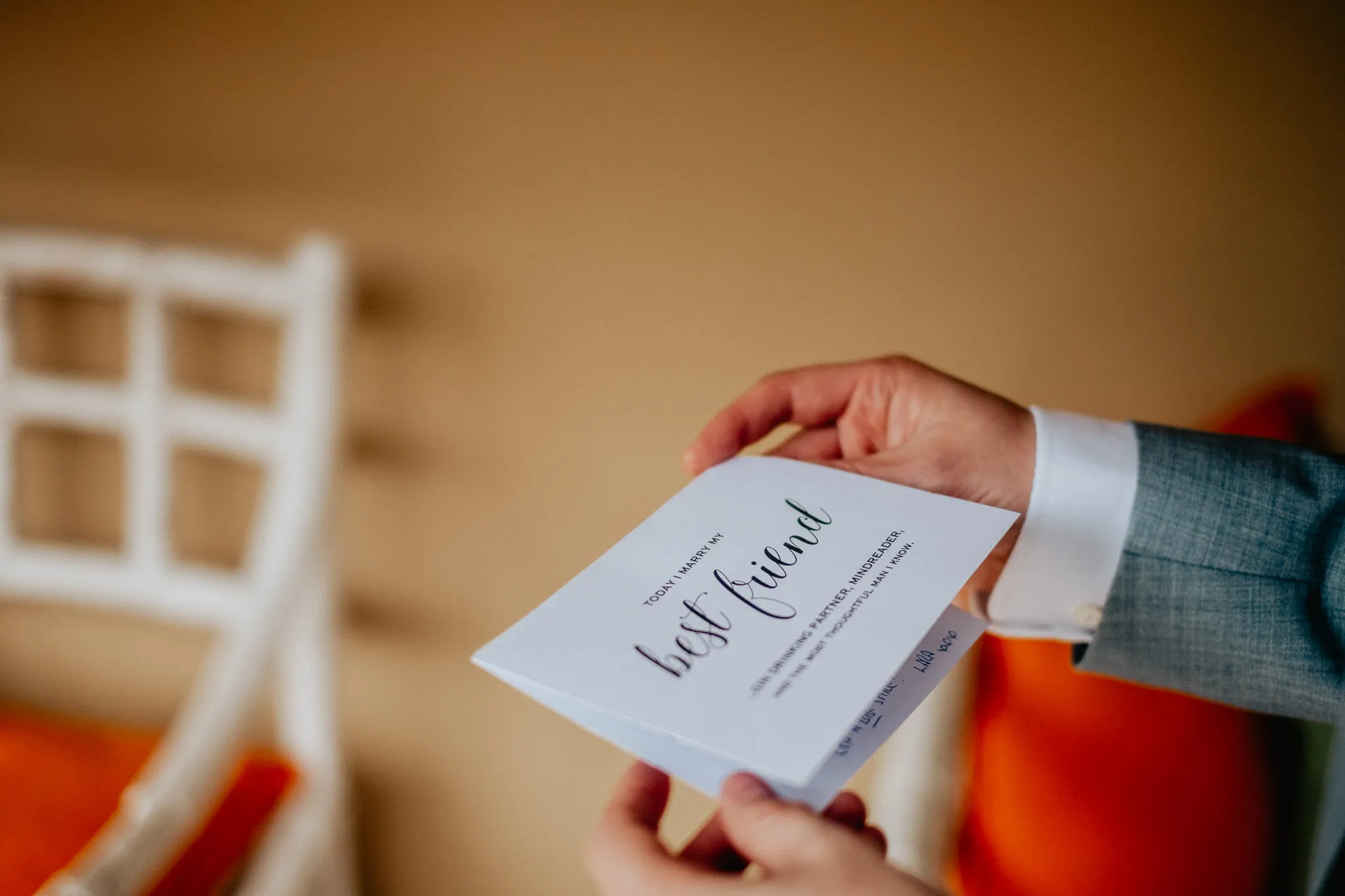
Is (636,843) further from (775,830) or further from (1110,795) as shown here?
(1110,795)

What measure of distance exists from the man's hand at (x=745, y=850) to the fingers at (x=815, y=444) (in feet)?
1.08

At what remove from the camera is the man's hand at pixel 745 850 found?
35cm

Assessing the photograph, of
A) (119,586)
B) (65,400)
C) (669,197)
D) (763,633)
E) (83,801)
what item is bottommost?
(83,801)

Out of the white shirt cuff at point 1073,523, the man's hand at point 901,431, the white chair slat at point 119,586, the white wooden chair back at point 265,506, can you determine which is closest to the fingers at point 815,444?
the man's hand at point 901,431

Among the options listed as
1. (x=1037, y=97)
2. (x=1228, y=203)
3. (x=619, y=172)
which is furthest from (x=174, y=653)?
(x=1228, y=203)

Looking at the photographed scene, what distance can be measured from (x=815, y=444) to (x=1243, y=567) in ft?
0.99

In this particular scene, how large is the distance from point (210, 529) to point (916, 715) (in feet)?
2.87

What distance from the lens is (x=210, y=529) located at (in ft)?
3.77

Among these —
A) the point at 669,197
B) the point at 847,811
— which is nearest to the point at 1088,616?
the point at 847,811

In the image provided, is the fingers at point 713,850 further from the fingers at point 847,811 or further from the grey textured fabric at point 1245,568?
the grey textured fabric at point 1245,568

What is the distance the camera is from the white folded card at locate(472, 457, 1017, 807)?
0.39 metres

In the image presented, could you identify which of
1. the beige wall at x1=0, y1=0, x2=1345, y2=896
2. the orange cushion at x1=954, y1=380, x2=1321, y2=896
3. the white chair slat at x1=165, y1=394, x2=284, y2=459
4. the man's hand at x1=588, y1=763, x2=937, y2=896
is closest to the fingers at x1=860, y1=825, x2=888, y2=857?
the man's hand at x1=588, y1=763, x2=937, y2=896

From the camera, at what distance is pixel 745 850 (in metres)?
0.39

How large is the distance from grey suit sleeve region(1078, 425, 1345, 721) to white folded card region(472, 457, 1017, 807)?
16cm
